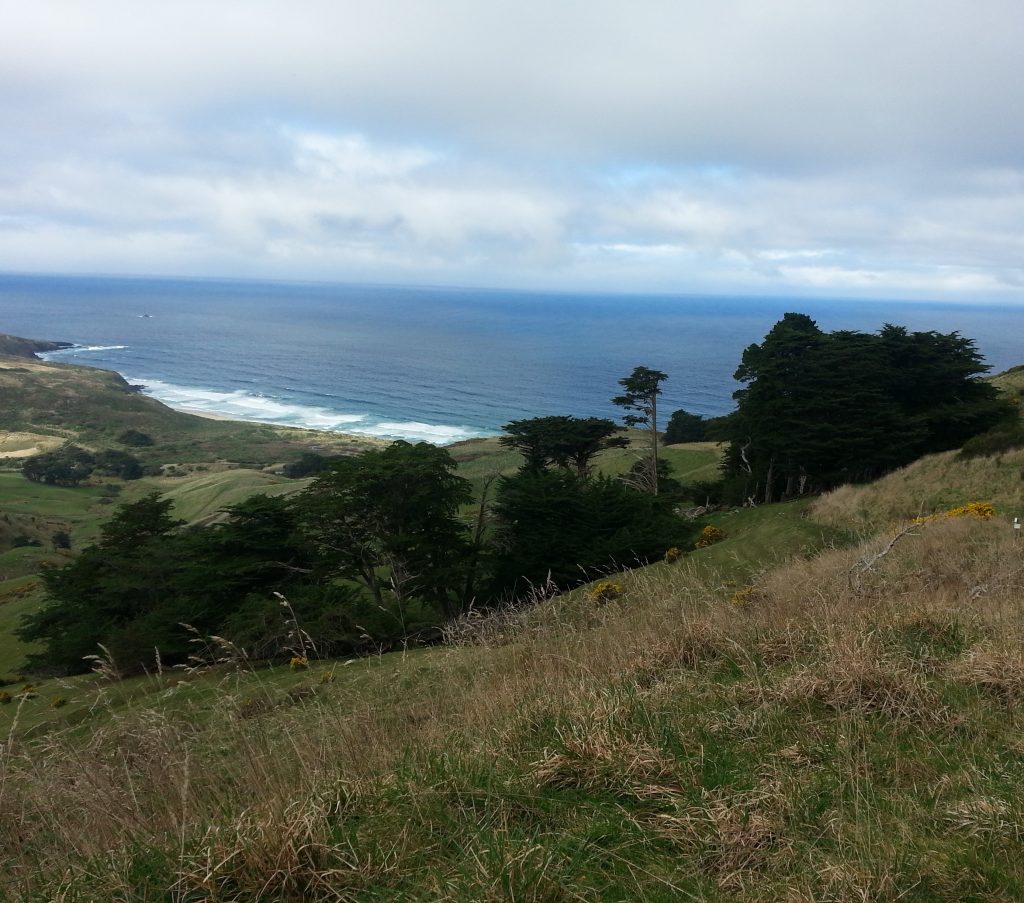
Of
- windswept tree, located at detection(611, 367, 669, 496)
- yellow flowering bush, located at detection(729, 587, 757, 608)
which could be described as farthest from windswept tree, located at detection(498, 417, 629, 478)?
yellow flowering bush, located at detection(729, 587, 757, 608)

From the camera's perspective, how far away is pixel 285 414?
10600cm

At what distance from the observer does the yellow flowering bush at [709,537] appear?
22469 mm

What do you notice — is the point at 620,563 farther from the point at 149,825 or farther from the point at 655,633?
the point at 149,825

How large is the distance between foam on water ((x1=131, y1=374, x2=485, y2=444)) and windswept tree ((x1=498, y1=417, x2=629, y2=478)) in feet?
157

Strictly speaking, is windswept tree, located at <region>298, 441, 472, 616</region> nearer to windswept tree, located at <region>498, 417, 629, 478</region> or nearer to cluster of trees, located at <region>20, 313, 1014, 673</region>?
cluster of trees, located at <region>20, 313, 1014, 673</region>

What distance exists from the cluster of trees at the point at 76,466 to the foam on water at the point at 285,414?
22.0m

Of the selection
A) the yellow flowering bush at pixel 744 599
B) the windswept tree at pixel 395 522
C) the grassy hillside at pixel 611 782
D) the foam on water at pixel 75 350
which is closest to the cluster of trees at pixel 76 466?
the windswept tree at pixel 395 522

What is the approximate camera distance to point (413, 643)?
18500mm

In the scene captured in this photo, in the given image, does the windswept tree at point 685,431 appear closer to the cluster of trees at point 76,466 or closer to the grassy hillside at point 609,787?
the cluster of trees at point 76,466

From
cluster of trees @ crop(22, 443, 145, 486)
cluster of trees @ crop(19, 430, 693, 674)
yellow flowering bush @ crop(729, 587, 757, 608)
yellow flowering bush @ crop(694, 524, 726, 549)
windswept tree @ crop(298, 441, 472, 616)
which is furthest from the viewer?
cluster of trees @ crop(22, 443, 145, 486)

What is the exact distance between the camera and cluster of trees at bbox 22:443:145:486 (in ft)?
246

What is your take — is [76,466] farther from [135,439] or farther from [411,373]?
[411,373]

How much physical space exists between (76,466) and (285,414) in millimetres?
32070

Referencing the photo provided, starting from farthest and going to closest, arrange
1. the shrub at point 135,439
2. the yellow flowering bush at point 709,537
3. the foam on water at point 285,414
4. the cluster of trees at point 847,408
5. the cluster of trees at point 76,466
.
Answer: the shrub at point 135,439 → the foam on water at point 285,414 → the cluster of trees at point 76,466 → the cluster of trees at point 847,408 → the yellow flowering bush at point 709,537
